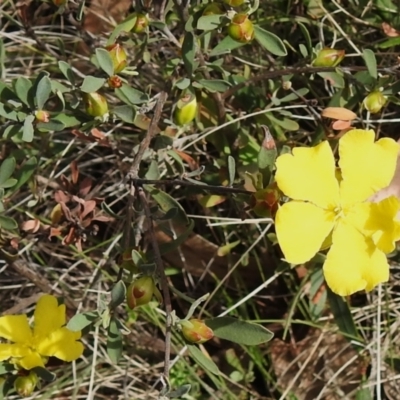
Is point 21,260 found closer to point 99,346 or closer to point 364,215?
point 99,346

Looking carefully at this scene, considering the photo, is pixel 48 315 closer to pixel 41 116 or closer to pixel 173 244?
pixel 173 244

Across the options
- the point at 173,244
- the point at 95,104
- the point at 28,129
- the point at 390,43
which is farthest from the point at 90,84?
the point at 390,43

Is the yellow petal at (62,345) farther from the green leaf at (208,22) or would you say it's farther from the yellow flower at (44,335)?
the green leaf at (208,22)

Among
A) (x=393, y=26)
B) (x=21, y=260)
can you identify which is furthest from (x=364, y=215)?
(x=21, y=260)

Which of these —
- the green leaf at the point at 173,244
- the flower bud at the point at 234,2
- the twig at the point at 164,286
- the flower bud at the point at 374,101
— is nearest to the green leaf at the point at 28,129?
the twig at the point at 164,286

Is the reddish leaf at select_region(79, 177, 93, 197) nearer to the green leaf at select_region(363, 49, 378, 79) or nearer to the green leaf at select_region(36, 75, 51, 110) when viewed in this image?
the green leaf at select_region(36, 75, 51, 110)

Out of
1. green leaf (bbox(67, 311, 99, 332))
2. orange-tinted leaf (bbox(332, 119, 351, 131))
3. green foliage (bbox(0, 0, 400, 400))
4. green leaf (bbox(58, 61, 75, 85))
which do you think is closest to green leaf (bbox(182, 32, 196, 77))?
green foliage (bbox(0, 0, 400, 400))
